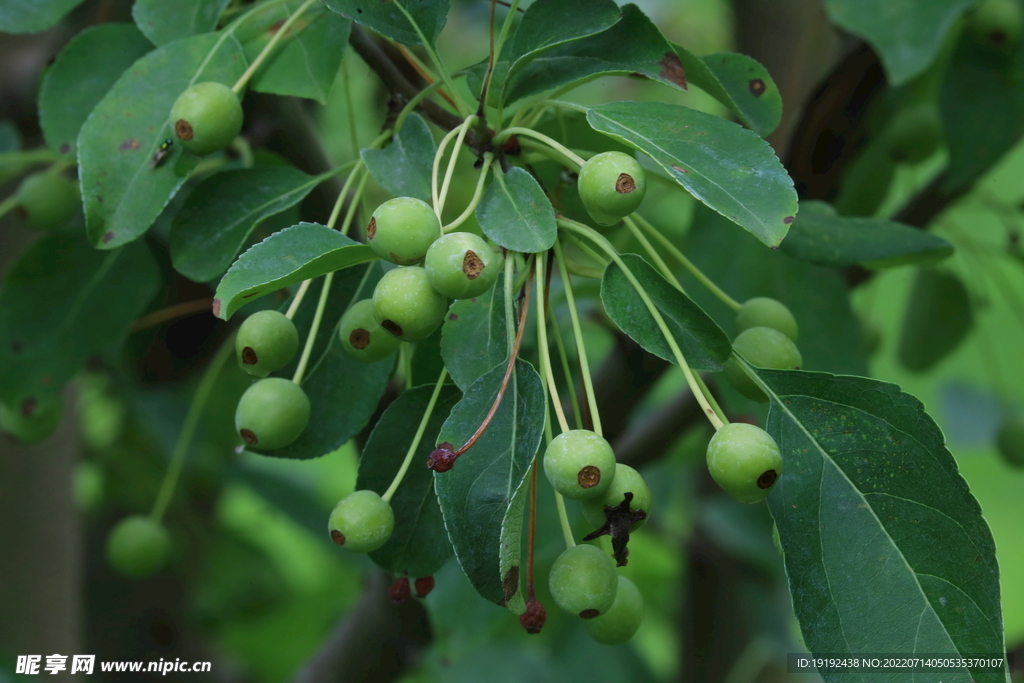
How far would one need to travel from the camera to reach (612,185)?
0.54 metres

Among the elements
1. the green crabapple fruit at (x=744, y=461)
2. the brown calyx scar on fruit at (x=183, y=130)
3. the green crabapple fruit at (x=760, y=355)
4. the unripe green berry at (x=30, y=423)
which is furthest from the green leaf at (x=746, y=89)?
the unripe green berry at (x=30, y=423)

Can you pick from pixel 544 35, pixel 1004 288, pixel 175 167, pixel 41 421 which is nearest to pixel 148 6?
pixel 175 167

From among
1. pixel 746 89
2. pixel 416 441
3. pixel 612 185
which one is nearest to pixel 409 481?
pixel 416 441

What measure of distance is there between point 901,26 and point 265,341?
0.73 metres

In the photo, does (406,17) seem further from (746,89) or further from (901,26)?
(901,26)

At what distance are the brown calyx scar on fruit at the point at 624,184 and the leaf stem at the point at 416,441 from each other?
171 millimetres

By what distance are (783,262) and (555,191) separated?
253mm

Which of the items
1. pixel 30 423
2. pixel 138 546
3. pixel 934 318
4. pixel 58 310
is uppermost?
pixel 934 318

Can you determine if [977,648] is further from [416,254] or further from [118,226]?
[118,226]

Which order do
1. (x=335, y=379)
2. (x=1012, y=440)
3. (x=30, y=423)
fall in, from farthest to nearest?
1. (x=1012, y=440)
2. (x=30, y=423)
3. (x=335, y=379)

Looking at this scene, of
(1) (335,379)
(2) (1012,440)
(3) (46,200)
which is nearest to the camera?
(1) (335,379)

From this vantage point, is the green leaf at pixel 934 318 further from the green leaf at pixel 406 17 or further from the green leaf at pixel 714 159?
the green leaf at pixel 406 17

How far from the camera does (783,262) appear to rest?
2.85 ft

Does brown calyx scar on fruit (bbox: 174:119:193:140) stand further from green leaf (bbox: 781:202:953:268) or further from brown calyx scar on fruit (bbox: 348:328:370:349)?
green leaf (bbox: 781:202:953:268)
